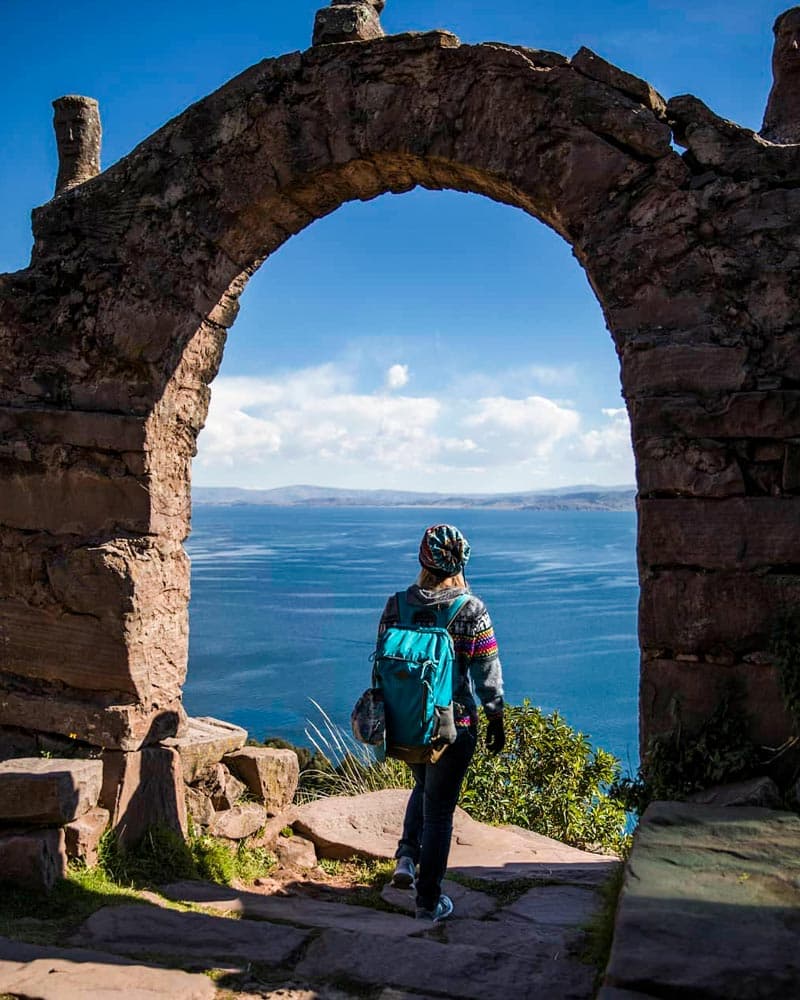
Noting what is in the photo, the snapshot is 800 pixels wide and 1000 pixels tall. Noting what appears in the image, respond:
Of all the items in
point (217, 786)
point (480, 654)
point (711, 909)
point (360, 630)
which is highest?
point (480, 654)

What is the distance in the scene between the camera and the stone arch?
4.12 meters

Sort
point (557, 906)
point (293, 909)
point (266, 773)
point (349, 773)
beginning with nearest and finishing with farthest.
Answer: point (293, 909) < point (557, 906) < point (266, 773) < point (349, 773)

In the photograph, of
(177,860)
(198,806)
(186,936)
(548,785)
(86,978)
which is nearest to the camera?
(86,978)

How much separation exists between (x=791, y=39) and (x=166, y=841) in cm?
513

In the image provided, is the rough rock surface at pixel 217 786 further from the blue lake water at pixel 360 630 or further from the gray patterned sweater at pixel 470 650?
the blue lake water at pixel 360 630

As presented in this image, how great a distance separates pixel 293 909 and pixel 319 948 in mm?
838

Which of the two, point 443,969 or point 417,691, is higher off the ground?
point 417,691

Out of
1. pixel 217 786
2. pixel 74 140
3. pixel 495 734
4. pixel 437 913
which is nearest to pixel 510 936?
pixel 437 913

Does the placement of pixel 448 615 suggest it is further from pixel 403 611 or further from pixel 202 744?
pixel 202 744

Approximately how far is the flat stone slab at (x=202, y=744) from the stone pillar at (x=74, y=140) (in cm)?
334

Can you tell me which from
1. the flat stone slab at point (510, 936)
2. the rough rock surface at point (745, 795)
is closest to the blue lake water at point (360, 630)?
the flat stone slab at point (510, 936)

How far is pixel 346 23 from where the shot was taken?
16.4ft

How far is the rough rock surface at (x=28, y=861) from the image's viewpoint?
426 centimetres

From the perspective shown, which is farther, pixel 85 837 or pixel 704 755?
pixel 85 837
